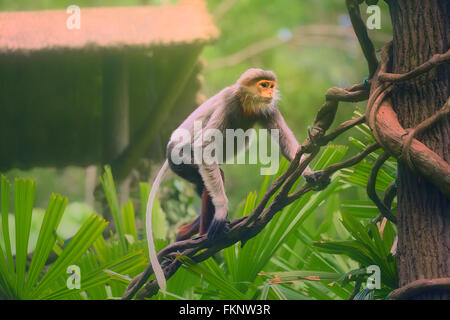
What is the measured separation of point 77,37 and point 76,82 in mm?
232

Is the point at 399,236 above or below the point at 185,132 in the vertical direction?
below

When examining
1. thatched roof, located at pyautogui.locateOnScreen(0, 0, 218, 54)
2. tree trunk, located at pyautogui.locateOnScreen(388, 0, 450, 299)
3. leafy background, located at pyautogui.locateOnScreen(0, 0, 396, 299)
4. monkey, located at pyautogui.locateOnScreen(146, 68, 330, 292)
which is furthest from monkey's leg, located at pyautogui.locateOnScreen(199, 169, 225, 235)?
thatched roof, located at pyautogui.locateOnScreen(0, 0, 218, 54)

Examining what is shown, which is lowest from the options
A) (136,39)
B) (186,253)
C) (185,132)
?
(186,253)

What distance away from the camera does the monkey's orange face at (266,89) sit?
1370 mm

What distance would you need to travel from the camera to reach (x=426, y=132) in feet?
3.21

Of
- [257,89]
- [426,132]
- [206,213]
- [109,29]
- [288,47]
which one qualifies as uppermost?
[288,47]

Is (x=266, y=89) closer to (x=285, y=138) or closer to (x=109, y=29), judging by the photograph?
(x=285, y=138)

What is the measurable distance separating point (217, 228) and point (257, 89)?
0.41 metres

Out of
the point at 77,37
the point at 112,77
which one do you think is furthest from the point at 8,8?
the point at 112,77

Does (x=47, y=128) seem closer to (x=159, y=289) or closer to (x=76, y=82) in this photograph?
(x=76, y=82)

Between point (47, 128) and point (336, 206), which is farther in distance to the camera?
point (47, 128)

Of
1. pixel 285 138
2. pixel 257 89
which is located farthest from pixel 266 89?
pixel 285 138

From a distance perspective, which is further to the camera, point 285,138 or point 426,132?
point 285,138
